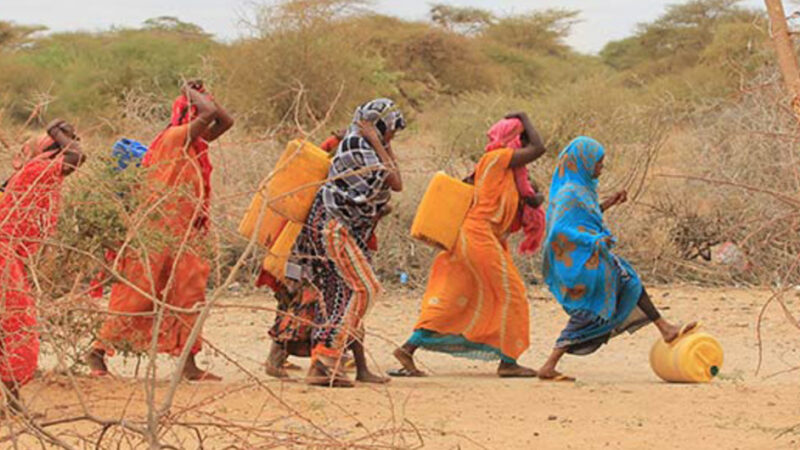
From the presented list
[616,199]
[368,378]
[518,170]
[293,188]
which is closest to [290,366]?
[368,378]

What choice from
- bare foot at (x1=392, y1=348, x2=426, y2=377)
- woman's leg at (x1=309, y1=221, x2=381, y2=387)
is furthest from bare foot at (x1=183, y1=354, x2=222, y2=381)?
bare foot at (x1=392, y1=348, x2=426, y2=377)

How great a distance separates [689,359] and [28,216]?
3.87 metres

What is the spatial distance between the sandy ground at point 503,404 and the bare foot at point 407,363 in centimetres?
12

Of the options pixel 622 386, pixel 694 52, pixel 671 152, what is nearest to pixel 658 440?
pixel 622 386

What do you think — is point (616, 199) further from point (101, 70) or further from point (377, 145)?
point (101, 70)

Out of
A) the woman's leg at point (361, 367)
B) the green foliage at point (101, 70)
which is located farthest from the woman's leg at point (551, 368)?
the green foliage at point (101, 70)

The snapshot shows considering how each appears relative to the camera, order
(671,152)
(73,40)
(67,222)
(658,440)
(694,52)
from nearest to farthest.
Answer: (658,440) < (67,222) < (671,152) < (694,52) < (73,40)

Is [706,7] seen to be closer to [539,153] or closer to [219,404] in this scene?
[539,153]

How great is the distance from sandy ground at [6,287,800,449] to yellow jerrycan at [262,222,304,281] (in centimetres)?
61

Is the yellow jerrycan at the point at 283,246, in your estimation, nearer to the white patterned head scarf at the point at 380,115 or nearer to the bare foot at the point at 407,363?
the white patterned head scarf at the point at 380,115

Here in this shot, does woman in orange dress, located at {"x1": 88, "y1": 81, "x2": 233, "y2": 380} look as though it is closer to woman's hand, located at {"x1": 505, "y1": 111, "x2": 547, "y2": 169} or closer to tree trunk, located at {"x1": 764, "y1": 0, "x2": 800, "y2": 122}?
woman's hand, located at {"x1": 505, "y1": 111, "x2": 547, "y2": 169}

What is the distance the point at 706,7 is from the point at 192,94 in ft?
85.4

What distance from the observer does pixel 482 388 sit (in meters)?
8.01

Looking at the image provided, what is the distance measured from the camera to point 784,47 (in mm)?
5062
